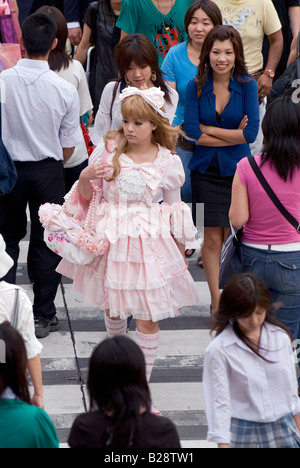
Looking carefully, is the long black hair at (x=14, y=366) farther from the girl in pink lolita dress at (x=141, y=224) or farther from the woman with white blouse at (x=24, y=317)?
the girl in pink lolita dress at (x=141, y=224)

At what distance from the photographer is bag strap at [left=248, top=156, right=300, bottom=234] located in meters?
4.91

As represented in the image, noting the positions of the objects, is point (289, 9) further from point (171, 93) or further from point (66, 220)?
point (66, 220)

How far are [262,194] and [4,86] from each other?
6.96 ft

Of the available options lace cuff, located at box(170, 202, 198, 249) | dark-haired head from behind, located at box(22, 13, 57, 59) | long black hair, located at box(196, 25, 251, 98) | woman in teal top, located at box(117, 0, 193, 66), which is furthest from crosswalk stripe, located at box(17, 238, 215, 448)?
woman in teal top, located at box(117, 0, 193, 66)

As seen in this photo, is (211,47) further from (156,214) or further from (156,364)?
(156,364)

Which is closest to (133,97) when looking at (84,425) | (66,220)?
(66,220)

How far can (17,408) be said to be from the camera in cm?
338

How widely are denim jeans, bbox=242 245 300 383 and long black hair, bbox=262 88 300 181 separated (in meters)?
0.44

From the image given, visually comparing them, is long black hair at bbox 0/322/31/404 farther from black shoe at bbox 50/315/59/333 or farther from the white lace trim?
black shoe at bbox 50/315/59/333

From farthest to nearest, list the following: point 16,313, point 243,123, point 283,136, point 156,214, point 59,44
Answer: point 59,44 → point 243,123 → point 156,214 → point 283,136 → point 16,313

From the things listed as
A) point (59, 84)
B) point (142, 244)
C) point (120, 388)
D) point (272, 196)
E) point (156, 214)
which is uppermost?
point (59, 84)

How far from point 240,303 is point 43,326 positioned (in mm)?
2812

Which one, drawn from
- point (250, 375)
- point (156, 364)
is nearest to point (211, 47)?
point (156, 364)

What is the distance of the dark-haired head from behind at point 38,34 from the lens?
617 cm
